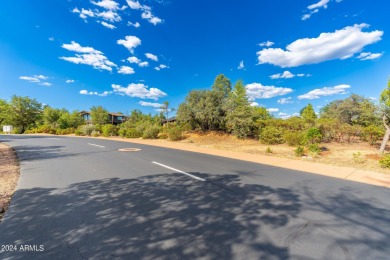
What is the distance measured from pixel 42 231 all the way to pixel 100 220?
0.77m

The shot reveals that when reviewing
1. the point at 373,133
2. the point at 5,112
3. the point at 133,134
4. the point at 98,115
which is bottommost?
the point at 133,134

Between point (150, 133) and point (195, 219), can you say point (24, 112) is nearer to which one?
point (150, 133)

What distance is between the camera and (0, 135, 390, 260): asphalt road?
92.8 inches

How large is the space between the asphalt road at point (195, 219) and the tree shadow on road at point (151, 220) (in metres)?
0.01

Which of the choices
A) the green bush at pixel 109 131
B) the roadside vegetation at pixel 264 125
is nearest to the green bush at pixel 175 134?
the roadside vegetation at pixel 264 125

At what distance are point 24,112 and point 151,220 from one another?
188ft

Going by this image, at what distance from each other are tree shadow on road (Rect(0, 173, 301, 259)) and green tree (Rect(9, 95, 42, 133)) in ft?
177

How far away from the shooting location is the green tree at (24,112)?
140 feet

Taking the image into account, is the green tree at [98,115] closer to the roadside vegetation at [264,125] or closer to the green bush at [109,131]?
the roadside vegetation at [264,125]

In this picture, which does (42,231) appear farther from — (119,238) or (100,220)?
(119,238)

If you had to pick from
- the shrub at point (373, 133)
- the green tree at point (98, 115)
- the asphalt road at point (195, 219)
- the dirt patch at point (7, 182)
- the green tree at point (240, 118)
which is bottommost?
the dirt patch at point (7, 182)

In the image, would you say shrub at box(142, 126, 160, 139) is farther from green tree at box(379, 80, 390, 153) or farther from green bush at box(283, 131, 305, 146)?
green tree at box(379, 80, 390, 153)

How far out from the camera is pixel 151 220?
3.07 m

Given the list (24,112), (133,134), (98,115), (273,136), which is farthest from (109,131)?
(24,112)
